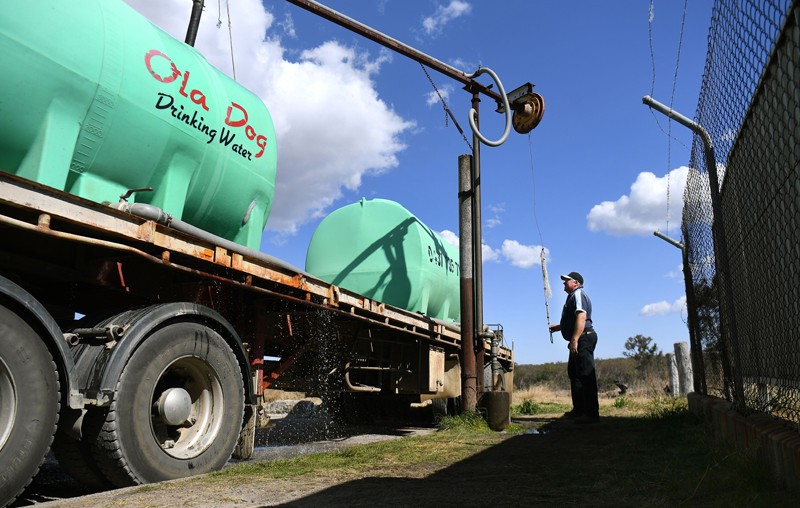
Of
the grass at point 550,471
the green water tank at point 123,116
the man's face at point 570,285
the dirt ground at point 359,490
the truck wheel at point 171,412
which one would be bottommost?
the dirt ground at point 359,490

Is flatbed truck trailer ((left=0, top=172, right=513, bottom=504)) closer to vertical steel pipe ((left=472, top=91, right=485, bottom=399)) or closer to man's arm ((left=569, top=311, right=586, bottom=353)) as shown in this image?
vertical steel pipe ((left=472, top=91, right=485, bottom=399))

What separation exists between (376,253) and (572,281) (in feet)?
8.90

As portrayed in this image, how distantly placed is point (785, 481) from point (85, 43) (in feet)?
14.4

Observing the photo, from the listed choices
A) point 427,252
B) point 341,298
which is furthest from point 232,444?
point 427,252

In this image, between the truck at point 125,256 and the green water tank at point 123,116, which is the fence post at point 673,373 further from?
the green water tank at point 123,116

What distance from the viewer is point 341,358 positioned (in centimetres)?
713

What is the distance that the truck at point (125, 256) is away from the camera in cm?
304

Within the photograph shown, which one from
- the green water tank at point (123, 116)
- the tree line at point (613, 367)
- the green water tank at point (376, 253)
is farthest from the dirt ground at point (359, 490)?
the tree line at point (613, 367)

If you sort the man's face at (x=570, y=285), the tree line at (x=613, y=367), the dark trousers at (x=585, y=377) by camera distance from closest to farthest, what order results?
the dark trousers at (x=585, y=377) → the man's face at (x=570, y=285) → the tree line at (x=613, y=367)

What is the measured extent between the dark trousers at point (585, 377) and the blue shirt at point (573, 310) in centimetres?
20

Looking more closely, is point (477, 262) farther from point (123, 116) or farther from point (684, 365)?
point (684, 365)

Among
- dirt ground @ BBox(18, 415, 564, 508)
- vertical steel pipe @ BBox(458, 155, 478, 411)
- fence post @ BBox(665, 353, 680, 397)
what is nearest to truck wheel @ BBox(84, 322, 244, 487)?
dirt ground @ BBox(18, 415, 564, 508)

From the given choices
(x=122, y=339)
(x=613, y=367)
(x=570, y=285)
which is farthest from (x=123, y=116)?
(x=613, y=367)

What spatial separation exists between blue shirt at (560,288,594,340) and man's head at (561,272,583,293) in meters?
0.08
